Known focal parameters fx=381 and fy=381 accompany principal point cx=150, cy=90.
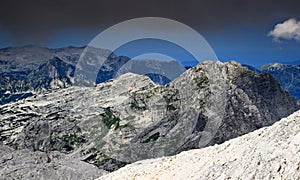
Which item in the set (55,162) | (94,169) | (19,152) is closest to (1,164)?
(19,152)

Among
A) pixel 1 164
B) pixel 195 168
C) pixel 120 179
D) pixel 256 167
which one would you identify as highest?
Answer: pixel 256 167

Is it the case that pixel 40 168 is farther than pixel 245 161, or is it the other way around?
pixel 40 168

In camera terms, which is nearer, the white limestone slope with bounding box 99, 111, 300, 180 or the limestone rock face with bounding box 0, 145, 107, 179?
the white limestone slope with bounding box 99, 111, 300, 180

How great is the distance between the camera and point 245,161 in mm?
40781

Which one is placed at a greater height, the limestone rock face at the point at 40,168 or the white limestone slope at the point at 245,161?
the white limestone slope at the point at 245,161

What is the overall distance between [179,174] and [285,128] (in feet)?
51.0

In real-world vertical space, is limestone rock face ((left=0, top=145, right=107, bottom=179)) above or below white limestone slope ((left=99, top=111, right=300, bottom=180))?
below

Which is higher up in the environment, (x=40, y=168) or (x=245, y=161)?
(x=245, y=161)

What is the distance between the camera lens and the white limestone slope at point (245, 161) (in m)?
36.3

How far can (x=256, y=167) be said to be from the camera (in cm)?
3819

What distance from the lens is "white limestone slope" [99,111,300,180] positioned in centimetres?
3628

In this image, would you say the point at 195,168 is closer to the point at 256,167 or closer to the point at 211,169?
the point at 211,169

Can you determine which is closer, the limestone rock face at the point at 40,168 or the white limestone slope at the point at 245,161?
the white limestone slope at the point at 245,161

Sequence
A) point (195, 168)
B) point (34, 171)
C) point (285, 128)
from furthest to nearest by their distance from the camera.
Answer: point (34, 171) → point (195, 168) → point (285, 128)
